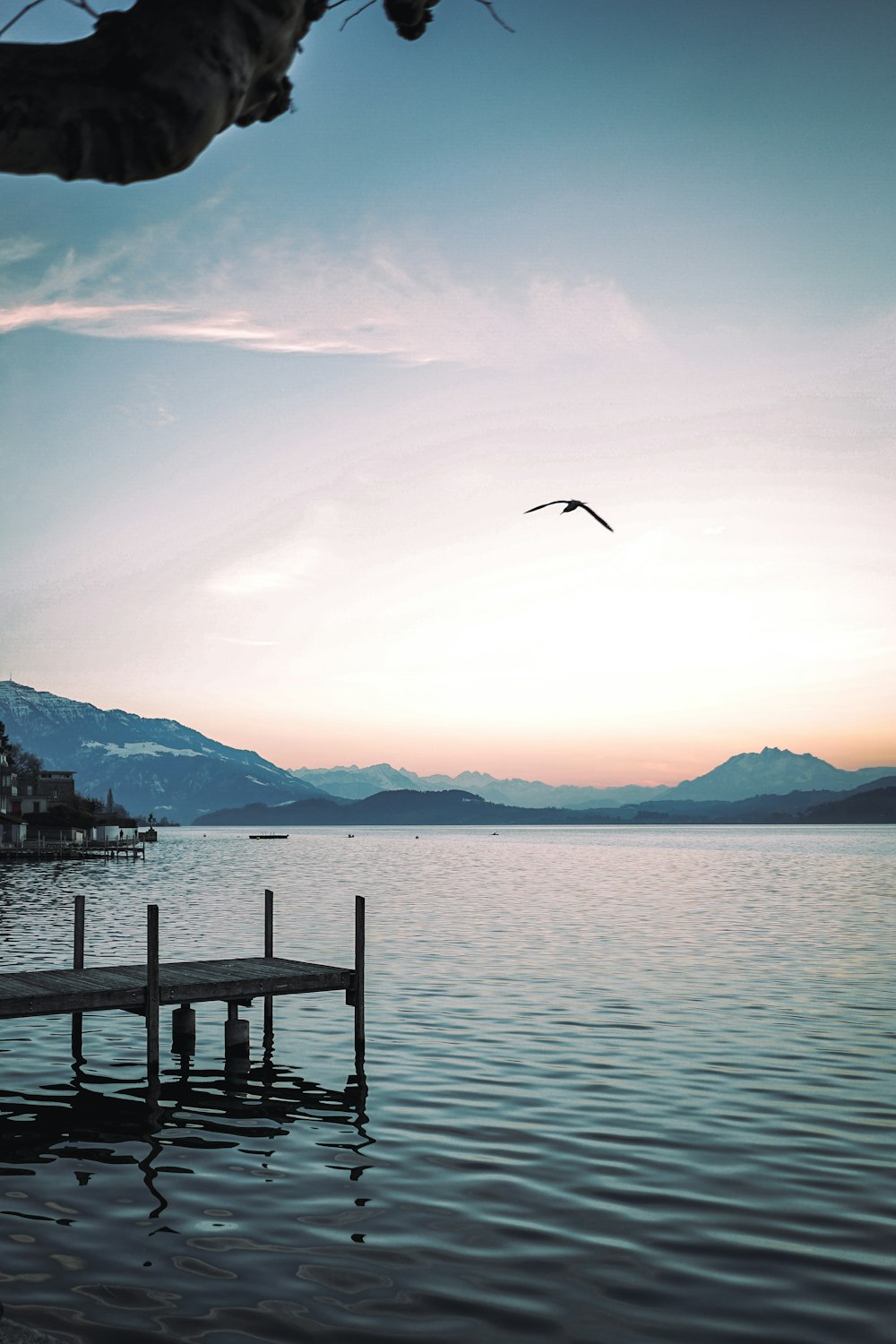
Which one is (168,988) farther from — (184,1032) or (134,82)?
(134,82)

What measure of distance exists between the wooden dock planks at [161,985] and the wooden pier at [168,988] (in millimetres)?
16

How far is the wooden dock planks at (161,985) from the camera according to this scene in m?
19.9

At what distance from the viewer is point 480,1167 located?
15539mm

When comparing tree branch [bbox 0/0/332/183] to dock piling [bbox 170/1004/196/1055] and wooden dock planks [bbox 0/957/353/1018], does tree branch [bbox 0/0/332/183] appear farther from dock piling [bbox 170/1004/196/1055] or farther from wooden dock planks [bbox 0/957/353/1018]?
dock piling [bbox 170/1004/196/1055]

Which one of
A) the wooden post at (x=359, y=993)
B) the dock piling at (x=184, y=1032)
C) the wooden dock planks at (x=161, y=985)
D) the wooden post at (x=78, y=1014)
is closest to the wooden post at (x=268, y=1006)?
the wooden dock planks at (x=161, y=985)

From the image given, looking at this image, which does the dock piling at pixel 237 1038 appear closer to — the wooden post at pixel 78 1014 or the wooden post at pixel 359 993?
the wooden post at pixel 359 993

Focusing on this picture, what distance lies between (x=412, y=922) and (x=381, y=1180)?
40083 millimetres

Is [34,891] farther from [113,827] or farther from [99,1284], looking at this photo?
[113,827]

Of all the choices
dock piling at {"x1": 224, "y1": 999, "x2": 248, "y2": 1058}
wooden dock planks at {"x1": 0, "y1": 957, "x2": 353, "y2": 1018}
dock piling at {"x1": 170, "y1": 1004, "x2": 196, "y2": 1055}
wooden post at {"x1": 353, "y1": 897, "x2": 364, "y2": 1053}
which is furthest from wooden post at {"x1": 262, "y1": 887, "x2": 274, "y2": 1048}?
dock piling at {"x1": 224, "y1": 999, "x2": 248, "y2": 1058}

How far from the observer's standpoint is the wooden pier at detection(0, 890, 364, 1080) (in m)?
20.2

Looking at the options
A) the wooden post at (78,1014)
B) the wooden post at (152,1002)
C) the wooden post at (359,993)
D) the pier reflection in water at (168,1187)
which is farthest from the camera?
the wooden post at (78,1014)

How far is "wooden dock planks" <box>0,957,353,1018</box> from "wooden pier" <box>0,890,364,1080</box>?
16 mm

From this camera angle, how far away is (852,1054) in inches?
931

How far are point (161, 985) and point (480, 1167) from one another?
8728 millimetres
